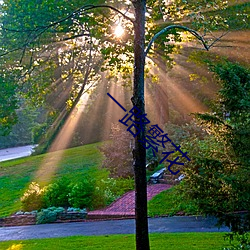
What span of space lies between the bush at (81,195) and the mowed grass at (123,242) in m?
2.97

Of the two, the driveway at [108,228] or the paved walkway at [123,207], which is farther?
the paved walkway at [123,207]

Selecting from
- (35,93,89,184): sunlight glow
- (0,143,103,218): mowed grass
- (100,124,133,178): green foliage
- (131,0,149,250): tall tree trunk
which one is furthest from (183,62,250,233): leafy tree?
(35,93,89,184): sunlight glow

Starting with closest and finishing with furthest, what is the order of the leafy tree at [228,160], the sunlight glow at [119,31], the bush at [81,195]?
the leafy tree at [228,160], the bush at [81,195], the sunlight glow at [119,31]

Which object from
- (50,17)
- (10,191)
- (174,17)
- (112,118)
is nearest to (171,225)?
(174,17)

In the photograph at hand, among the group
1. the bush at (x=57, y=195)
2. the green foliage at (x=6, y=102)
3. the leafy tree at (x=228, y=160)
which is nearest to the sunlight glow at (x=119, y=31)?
the green foliage at (x=6, y=102)

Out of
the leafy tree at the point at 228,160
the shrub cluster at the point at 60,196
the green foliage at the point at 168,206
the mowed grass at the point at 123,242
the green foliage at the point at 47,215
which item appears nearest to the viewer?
the leafy tree at the point at 228,160

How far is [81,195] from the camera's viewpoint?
11.3 m

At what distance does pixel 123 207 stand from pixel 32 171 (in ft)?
36.8

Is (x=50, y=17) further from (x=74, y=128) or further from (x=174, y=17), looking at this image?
(x=74, y=128)

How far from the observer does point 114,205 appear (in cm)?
1117

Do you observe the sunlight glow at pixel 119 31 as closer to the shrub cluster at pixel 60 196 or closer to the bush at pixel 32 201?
the shrub cluster at pixel 60 196

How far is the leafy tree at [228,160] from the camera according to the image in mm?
3945

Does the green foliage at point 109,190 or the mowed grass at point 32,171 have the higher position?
the green foliage at point 109,190

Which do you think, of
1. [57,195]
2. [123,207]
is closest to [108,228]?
[123,207]
